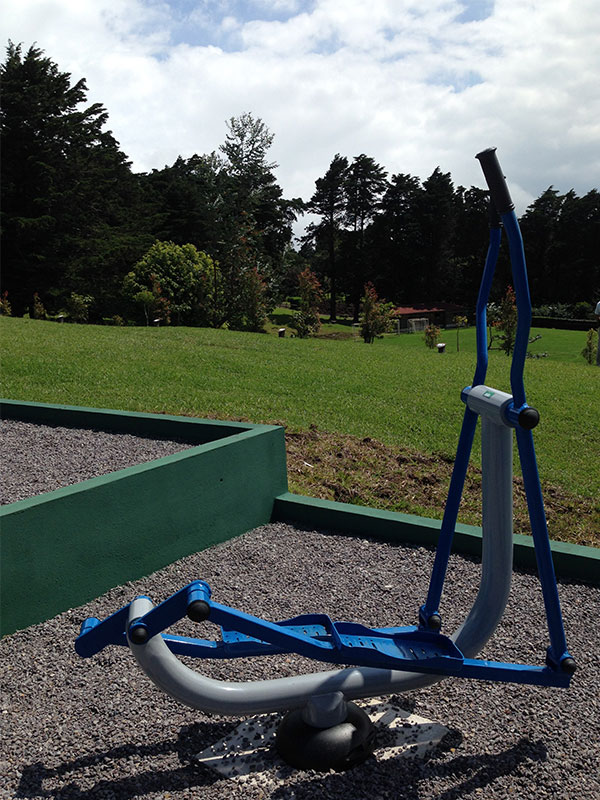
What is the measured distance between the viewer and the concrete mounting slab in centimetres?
231

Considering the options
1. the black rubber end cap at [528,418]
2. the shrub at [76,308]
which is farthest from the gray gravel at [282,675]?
the shrub at [76,308]

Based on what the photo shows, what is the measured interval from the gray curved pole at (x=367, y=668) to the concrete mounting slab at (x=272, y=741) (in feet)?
0.64

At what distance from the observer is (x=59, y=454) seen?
532 cm

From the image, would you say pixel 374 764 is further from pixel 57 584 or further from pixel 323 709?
pixel 57 584

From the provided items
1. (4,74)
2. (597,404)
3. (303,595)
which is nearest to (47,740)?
(303,595)

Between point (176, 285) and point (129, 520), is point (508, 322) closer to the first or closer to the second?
point (176, 285)

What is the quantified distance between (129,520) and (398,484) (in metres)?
2.57

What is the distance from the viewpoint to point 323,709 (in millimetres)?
2279

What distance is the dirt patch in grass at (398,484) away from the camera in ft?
16.3

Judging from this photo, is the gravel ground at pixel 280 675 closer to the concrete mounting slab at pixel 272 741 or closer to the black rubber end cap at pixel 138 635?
the concrete mounting slab at pixel 272 741

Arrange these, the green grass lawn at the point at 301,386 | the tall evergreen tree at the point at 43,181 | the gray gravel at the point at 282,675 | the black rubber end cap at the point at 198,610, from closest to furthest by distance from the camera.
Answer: the black rubber end cap at the point at 198,610
the gray gravel at the point at 282,675
the green grass lawn at the point at 301,386
the tall evergreen tree at the point at 43,181

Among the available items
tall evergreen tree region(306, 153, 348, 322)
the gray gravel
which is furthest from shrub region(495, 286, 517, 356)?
tall evergreen tree region(306, 153, 348, 322)

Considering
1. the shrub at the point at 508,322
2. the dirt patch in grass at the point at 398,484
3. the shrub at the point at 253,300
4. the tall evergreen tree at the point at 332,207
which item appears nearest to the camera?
the dirt patch in grass at the point at 398,484

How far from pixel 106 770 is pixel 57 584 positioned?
120cm
